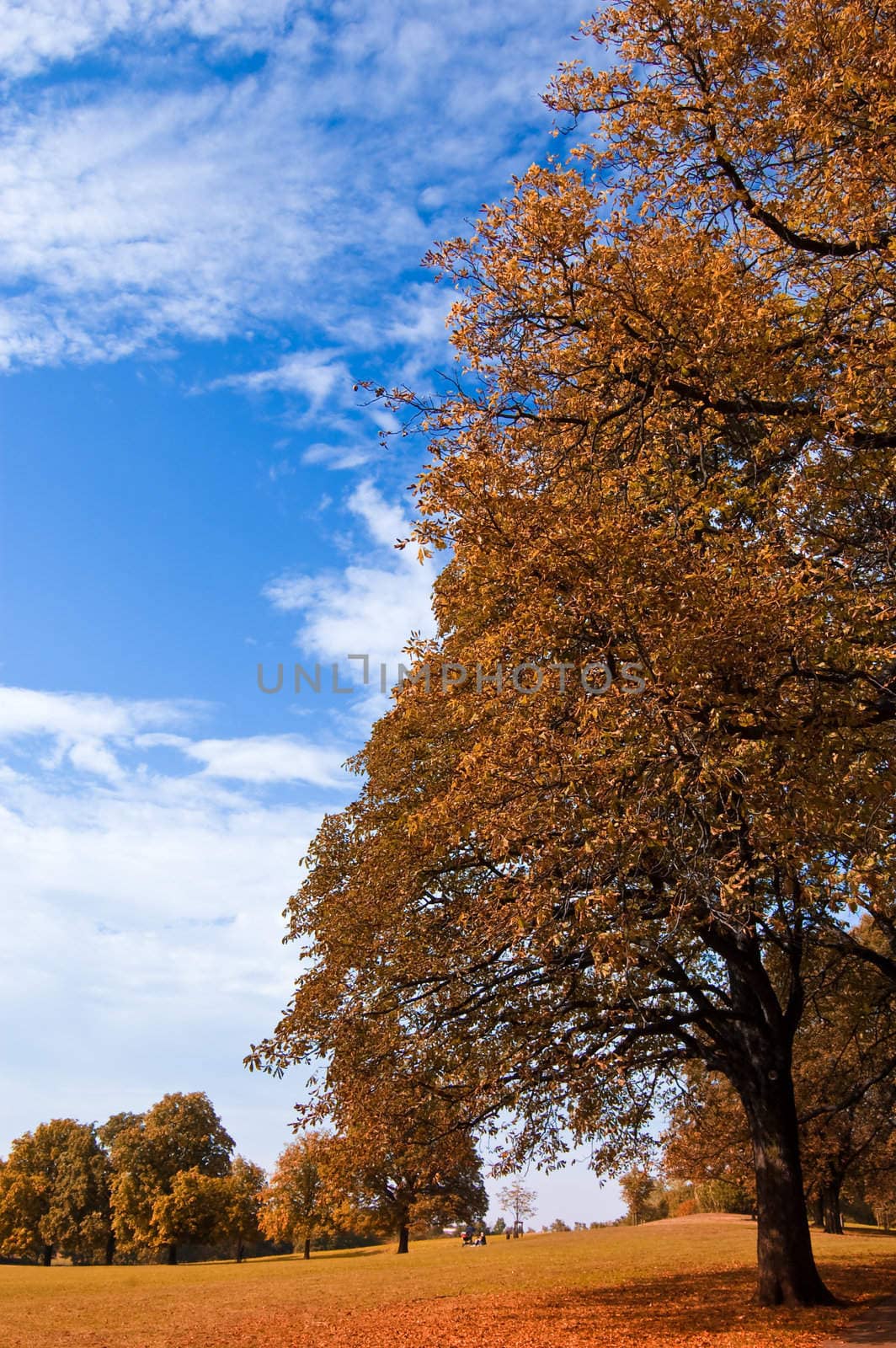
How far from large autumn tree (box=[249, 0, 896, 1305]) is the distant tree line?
40.7 m

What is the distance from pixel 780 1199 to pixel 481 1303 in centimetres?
749

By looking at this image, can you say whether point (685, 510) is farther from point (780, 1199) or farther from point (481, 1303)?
point (481, 1303)

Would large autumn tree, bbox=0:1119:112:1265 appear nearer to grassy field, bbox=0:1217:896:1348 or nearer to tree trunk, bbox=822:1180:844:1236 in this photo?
grassy field, bbox=0:1217:896:1348

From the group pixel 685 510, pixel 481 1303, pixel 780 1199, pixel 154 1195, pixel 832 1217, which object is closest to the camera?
pixel 685 510

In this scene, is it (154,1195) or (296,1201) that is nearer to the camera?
(296,1201)

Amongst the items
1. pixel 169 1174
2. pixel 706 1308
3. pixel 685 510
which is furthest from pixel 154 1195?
pixel 685 510

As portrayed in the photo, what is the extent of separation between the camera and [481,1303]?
18.7m

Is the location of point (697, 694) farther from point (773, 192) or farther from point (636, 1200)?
point (636, 1200)

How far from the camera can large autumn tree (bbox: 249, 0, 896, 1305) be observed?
26.6ft

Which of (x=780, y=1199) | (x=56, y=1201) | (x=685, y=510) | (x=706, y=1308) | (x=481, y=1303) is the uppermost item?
(x=685, y=510)

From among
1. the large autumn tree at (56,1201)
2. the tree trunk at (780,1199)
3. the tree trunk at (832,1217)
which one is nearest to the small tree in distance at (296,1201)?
the large autumn tree at (56,1201)

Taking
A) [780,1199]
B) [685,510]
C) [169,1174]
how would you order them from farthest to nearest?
[169,1174], [780,1199], [685,510]

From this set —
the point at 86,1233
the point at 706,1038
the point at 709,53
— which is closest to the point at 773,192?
the point at 709,53

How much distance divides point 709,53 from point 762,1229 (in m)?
16.7
